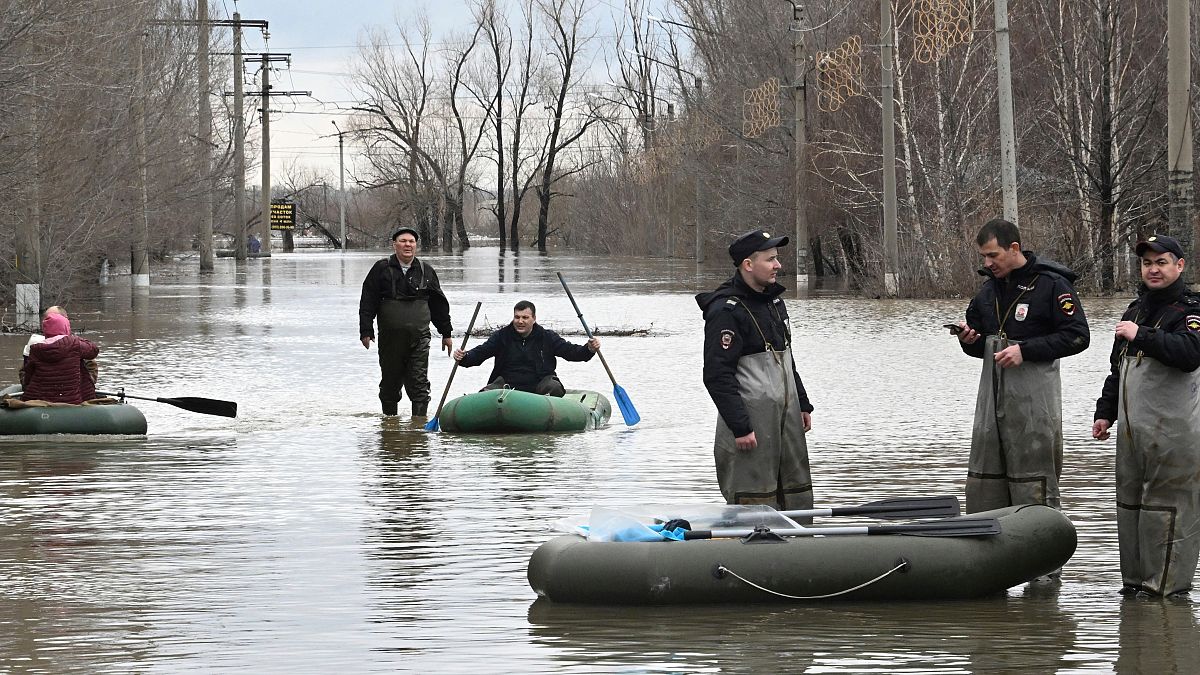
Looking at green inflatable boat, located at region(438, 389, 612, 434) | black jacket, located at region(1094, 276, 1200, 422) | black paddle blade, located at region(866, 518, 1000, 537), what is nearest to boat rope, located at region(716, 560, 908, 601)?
black paddle blade, located at region(866, 518, 1000, 537)

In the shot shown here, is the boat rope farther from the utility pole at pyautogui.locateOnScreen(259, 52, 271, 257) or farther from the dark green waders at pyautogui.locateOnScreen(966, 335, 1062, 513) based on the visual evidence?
the utility pole at pyautogui.locateOnScreen(259, 52, 271, 257)

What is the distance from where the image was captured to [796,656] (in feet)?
22.9

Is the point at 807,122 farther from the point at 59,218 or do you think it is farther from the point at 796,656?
the point at 796,656

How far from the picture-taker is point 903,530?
792 cm

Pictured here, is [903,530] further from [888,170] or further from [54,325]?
[888,170]

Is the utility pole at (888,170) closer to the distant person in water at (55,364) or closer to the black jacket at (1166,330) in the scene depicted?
the distant person in water at (55,364)

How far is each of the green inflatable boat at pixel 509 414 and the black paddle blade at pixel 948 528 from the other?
744 centimetres

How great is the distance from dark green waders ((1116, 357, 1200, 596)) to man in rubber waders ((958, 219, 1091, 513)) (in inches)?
21.0

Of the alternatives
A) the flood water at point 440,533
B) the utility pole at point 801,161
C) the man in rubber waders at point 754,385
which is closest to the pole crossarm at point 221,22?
the utility pole at point 801,161

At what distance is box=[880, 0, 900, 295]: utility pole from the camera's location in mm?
36750

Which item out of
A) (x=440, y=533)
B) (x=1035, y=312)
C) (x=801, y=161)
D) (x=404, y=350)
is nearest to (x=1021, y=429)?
(x=1035, y=312)

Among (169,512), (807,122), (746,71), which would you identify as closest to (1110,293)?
(807,122)

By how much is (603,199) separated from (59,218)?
209ft

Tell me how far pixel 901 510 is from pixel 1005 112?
74.2 feet
